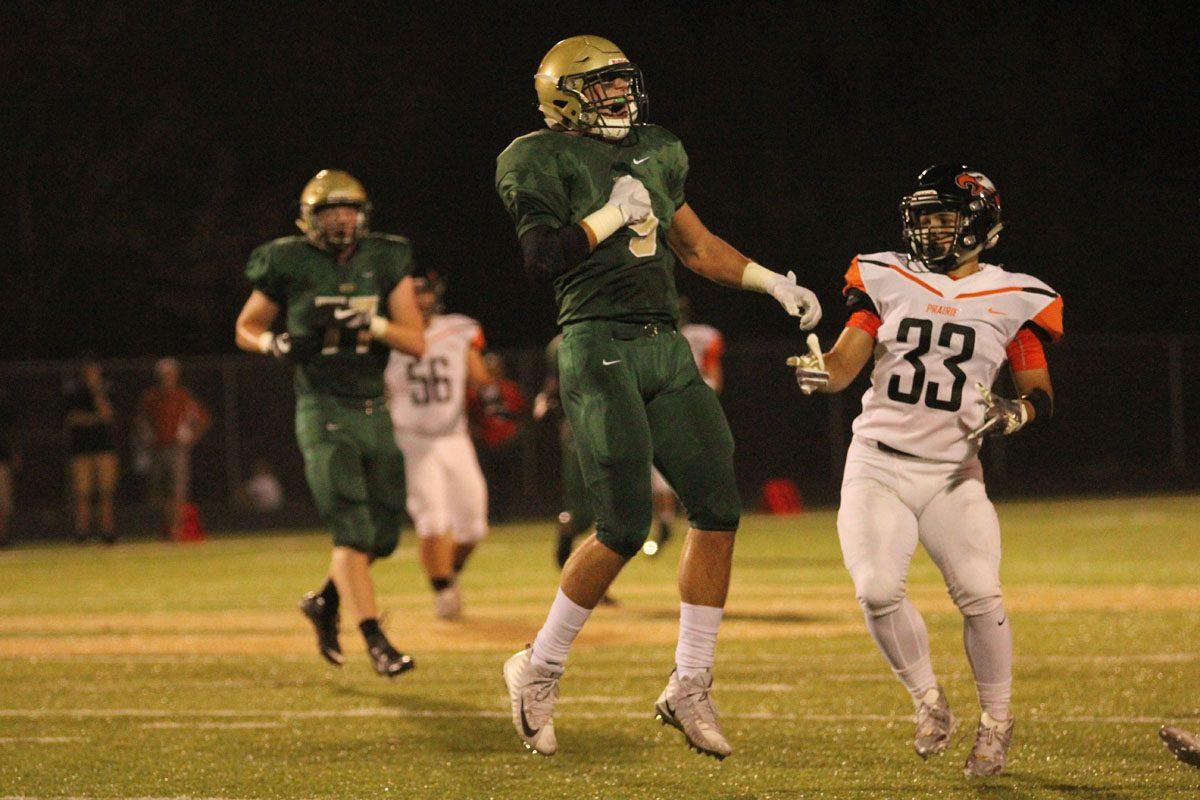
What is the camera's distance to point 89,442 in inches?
714

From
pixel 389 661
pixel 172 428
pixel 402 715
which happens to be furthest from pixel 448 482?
pixel 172 428

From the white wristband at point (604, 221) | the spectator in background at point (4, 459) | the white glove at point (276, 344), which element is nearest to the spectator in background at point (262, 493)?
the spectator in background at point (4, 459)

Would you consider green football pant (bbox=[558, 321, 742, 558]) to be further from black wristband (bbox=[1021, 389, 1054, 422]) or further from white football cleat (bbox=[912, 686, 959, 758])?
black wristband (bbox=[1021, 389, 1054, 422])

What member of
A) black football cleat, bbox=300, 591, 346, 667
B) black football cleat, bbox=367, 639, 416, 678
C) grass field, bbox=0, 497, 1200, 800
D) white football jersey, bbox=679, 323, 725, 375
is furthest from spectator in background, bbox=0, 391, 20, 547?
black football cleat, bbox=367, 639, 416, 678

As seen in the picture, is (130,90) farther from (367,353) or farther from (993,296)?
(993,296)

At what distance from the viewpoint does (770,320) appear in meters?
30.0

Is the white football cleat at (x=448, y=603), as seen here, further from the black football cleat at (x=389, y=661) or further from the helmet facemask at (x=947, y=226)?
the helmet facemask at (x=947, y=226)

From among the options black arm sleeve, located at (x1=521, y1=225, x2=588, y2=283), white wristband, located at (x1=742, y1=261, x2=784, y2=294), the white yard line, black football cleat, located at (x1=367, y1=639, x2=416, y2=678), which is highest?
black arm sleeve, located at (x1=521, y1=225, x2=588, y2=283)

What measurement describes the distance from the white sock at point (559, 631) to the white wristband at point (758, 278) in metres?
1.09

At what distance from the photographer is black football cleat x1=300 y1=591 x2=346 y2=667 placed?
8039 millimetres

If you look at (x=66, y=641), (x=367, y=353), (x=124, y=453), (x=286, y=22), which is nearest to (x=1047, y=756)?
(x=367, y=353)

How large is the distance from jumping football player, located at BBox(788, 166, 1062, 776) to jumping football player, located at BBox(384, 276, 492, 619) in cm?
522

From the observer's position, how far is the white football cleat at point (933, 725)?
543 centimetres

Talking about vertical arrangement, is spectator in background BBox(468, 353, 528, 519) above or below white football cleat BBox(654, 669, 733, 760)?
below
